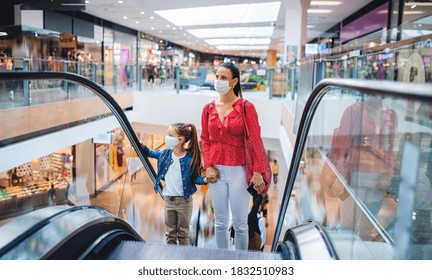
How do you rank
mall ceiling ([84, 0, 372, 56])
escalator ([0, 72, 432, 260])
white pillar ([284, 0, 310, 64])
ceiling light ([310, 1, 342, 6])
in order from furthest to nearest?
ceiling light ([310, 1, 342, 6]) → mall ceiling ([84, 0, 372, 56]) → white pillar ([284, 0, 310, 64]) → escalator ([0, 72, 432, 260])

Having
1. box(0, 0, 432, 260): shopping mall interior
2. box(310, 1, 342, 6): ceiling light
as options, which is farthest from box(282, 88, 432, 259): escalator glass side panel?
box(310, 1, 342, 6): ceiling light

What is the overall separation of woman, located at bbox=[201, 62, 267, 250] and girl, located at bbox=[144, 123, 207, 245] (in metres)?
0.27

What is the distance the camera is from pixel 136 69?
52.9ft

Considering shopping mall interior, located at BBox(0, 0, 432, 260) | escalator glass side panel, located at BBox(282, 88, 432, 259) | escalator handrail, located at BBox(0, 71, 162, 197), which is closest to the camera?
escalator glass side panel, located at BBox(282, 88, 432, 259)

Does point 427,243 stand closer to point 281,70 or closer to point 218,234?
point 218,234

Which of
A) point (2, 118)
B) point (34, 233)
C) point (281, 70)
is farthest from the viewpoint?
point (281, 70)

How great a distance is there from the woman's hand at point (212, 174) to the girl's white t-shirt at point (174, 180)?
16.4 inches

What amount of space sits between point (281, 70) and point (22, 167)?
26.5 ft

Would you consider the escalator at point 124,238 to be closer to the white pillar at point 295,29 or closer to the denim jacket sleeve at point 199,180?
the denim jacket sleeve at point 199,180

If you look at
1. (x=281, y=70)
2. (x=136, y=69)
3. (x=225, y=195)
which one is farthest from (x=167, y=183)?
(x=136, y=69)

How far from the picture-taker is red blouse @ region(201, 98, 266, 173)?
312cm

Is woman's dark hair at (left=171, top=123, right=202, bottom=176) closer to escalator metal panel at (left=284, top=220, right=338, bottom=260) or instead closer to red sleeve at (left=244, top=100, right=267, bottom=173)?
red sleeve at (left=244, top=100, right=267, bottom=173)

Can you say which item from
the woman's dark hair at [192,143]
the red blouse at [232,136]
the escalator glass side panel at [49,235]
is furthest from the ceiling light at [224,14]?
the escalator glass side panel at [49,235]
